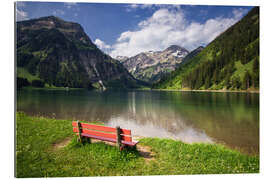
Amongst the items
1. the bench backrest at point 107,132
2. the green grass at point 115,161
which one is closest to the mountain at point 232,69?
the green grass at point 115,161

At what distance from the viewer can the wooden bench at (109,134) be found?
23.0ft

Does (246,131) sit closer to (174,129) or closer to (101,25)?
(174,129)

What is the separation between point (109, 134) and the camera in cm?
732

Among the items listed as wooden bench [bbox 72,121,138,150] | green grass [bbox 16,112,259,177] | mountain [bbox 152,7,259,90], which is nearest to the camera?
green grass [bbox 16,112,259,177]

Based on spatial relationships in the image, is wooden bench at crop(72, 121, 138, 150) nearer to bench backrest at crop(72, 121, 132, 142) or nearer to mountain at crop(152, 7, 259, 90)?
bench backrest at crop(72, 121, 132, 142)

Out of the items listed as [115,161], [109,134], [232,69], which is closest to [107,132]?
[109,134]

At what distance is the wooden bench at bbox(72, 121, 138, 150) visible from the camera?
700 centimetres

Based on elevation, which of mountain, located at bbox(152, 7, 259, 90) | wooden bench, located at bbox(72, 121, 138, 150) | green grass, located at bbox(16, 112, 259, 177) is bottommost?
green grass, located at bbox(16, 112, 259, 177)

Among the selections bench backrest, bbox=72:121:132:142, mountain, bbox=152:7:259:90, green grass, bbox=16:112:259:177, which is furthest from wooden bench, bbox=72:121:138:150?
mountain, bbox=152:7:259:90

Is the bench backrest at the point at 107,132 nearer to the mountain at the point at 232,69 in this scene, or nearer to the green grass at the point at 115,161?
the green grass at the point at 115,161

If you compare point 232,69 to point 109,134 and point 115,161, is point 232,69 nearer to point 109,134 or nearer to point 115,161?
point 109,134

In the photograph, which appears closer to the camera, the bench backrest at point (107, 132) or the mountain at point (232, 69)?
the bench backrest at point (107, 132)

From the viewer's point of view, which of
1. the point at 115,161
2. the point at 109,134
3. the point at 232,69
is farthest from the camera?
the point at 232,69

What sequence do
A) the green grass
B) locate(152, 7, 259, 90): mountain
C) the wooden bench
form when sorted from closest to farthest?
the green grass → the wooden bench → locate(152, 7, 259, 90): mountain
